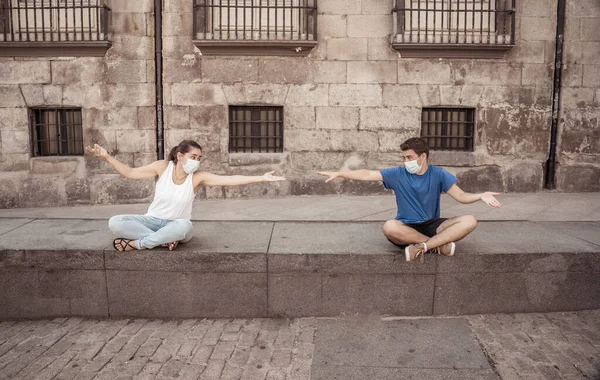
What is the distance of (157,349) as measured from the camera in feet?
14.2

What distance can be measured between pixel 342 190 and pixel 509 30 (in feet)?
14.3

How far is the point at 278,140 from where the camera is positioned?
9.52m

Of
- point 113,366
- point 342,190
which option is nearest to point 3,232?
point 113,366

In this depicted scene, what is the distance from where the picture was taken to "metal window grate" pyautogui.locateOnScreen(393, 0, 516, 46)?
902cm

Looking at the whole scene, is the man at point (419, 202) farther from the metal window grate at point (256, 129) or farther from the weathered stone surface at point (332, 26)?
the weathered stone surface at point (332, 26)

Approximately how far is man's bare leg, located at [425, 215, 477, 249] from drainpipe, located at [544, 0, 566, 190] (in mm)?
5875

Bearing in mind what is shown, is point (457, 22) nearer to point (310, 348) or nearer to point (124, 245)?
point (310, 348)

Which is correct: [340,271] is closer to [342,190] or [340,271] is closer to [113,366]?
[113,366]

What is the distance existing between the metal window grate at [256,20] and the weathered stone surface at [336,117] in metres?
1.36

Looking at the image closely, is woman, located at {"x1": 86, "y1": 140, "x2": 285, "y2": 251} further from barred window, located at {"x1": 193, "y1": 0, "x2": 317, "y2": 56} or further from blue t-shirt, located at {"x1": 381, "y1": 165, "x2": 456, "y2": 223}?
barred window, located at {"x1": 193, "y1": 0, "x2": 317, "y2": 56}

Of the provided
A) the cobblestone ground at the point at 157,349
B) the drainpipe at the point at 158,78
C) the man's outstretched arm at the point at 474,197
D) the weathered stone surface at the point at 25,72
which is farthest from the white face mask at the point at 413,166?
the weathered stone surface at the point at 25,72

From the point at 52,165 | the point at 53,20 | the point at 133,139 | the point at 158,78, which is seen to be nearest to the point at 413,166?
the point at 158,78

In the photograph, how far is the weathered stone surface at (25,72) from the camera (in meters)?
8.95

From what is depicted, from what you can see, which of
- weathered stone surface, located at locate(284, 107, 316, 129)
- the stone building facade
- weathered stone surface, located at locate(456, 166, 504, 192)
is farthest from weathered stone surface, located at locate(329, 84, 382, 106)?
weathered stone surface, located at locate(456, 166, 504, 192)
